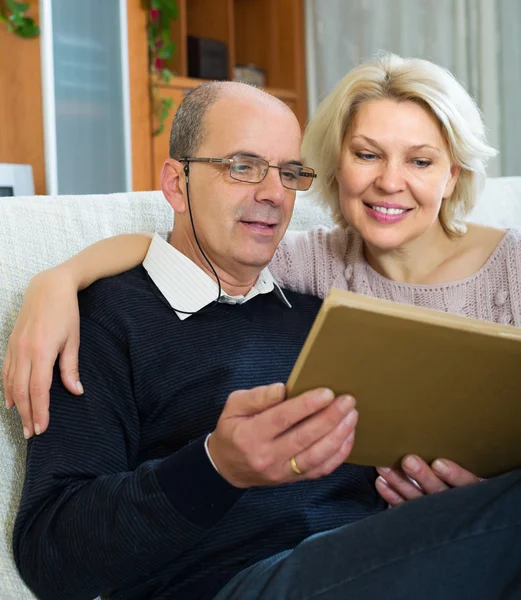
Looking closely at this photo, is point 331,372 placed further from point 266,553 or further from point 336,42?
point 336,42

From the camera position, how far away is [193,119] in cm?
128

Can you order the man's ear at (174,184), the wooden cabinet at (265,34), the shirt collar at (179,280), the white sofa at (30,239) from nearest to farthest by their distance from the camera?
the white sofa at (30,239), the shirt collar at (179,280), the man's ear at (174,184), the wooden cabinet at (265,34)

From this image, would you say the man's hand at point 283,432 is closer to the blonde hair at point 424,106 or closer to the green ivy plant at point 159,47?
the blonde hair at point 424,106

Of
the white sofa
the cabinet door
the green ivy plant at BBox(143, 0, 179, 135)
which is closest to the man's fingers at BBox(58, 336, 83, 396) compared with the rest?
the white sofa

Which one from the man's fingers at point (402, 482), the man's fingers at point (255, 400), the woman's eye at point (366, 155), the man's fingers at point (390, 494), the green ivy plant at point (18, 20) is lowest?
the man's fingers at point (390, 494)

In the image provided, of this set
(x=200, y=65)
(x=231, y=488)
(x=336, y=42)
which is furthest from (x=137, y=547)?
(x=336, y=42)

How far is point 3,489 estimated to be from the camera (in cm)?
108

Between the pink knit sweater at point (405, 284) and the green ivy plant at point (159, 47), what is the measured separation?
1.78m

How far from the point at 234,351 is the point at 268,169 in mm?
298

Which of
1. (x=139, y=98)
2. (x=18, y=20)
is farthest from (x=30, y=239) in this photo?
(x=139, y=98)

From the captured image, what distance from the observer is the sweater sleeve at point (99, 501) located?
0.86 metres

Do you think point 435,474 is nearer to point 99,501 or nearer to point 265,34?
point 99,501

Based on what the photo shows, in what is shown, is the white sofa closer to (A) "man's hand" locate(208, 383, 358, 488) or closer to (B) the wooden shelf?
(A) "man's hand" locate(208, 383, 358, 488)

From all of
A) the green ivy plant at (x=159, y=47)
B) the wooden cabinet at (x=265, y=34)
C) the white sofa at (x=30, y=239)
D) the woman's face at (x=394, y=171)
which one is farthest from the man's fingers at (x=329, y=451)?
the wooden cabinet at (x=265, y=34)
